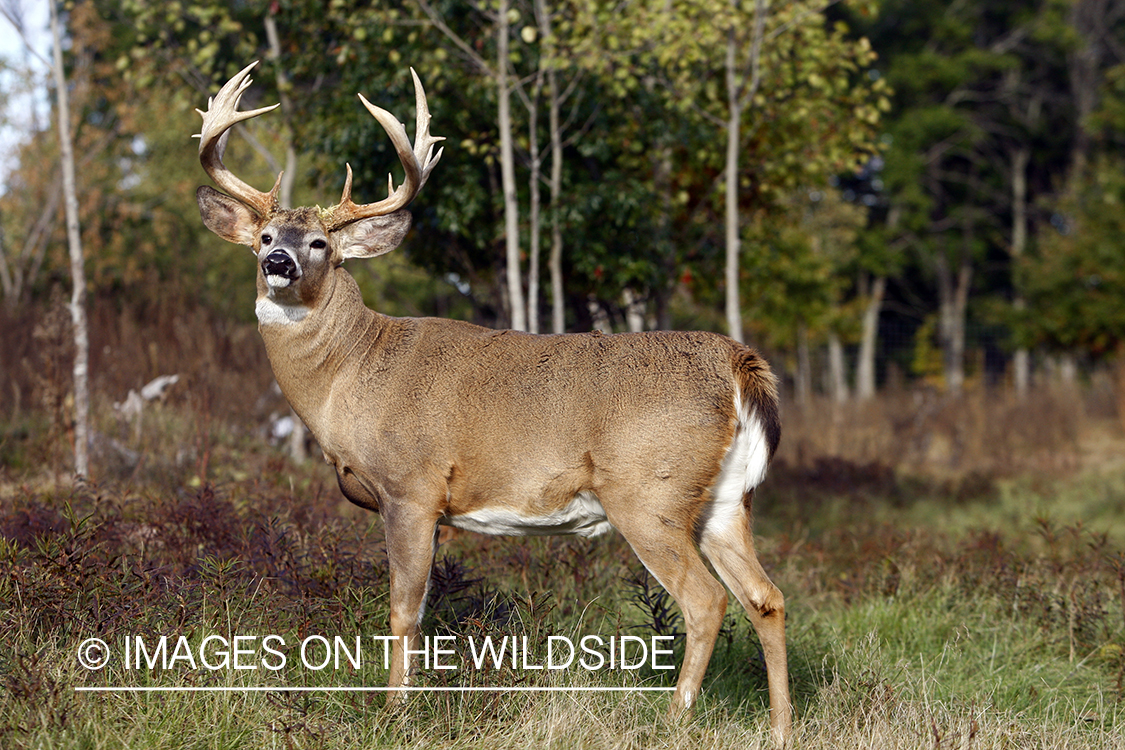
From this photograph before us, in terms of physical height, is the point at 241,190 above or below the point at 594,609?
above

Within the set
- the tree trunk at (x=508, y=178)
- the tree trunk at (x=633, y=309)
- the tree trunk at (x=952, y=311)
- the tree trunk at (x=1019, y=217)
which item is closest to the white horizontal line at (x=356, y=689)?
the tree trunk at (x=508, y=178)

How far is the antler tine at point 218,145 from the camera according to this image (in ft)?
14.7

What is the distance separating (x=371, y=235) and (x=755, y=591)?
2212 millimetres

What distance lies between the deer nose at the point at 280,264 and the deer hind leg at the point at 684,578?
1.56 metres

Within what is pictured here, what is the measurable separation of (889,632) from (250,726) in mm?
3287

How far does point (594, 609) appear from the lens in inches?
192

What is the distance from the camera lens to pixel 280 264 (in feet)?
13.0

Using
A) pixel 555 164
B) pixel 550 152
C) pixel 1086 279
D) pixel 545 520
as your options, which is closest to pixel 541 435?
pixel 545 520

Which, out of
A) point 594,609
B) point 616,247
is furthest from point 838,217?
point 594,609

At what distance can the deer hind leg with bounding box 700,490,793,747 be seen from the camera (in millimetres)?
3893

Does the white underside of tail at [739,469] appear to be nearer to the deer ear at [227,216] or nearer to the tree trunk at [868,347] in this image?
the deer ear at [227,216]

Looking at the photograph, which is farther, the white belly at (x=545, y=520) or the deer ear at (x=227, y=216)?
the deer ear at (x=227, y=216)

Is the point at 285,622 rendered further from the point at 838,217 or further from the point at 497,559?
the point at 838,217

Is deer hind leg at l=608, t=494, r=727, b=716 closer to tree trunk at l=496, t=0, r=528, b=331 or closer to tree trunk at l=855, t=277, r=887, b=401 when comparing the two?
tree trunk at l=496, t=0, r=528, b=331
